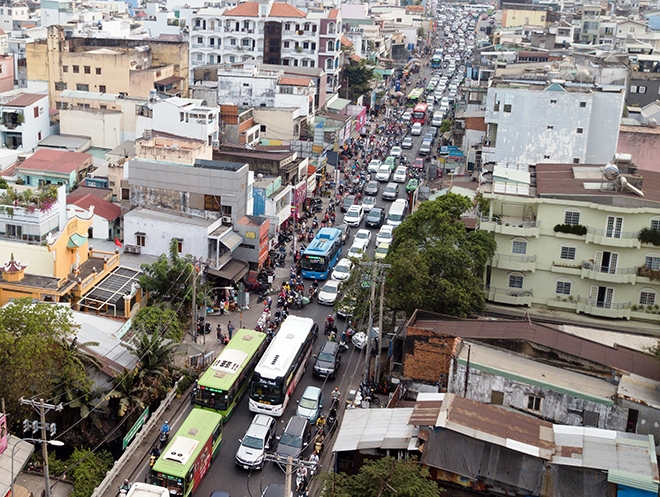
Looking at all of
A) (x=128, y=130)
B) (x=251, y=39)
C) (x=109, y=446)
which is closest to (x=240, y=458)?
(x=109, y=446)

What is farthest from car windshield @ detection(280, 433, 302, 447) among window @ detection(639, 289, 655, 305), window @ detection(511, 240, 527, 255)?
window @ detection(639, 289, 655, 305)

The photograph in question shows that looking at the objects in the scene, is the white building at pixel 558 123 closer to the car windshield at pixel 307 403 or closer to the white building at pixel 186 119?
the white building at pixel 186 119

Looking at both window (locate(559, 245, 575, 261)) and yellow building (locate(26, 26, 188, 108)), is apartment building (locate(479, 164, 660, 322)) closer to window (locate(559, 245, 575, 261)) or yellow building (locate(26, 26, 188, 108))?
window (locate(559, 245, 575, 261))

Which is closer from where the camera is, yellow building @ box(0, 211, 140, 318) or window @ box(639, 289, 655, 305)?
yellow building @ box(0, 211, 140, 318)

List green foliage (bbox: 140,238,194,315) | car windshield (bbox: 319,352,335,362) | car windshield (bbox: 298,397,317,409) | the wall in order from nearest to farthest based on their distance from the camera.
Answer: the wall → car windshield (bbox: 298,397,317,409) → car windshield (bbox: 319,352,335,362) → green foliage (bbox: 140,238,194,315)

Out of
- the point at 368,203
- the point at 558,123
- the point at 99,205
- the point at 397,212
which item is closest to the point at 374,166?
the point at 368,203

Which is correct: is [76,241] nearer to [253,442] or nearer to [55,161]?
[253,442]

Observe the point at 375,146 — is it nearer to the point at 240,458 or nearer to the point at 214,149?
the point at 214,149

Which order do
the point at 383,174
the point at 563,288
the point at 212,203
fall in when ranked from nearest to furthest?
the point at 563,288
the point at 212,203
the point at 383,174
